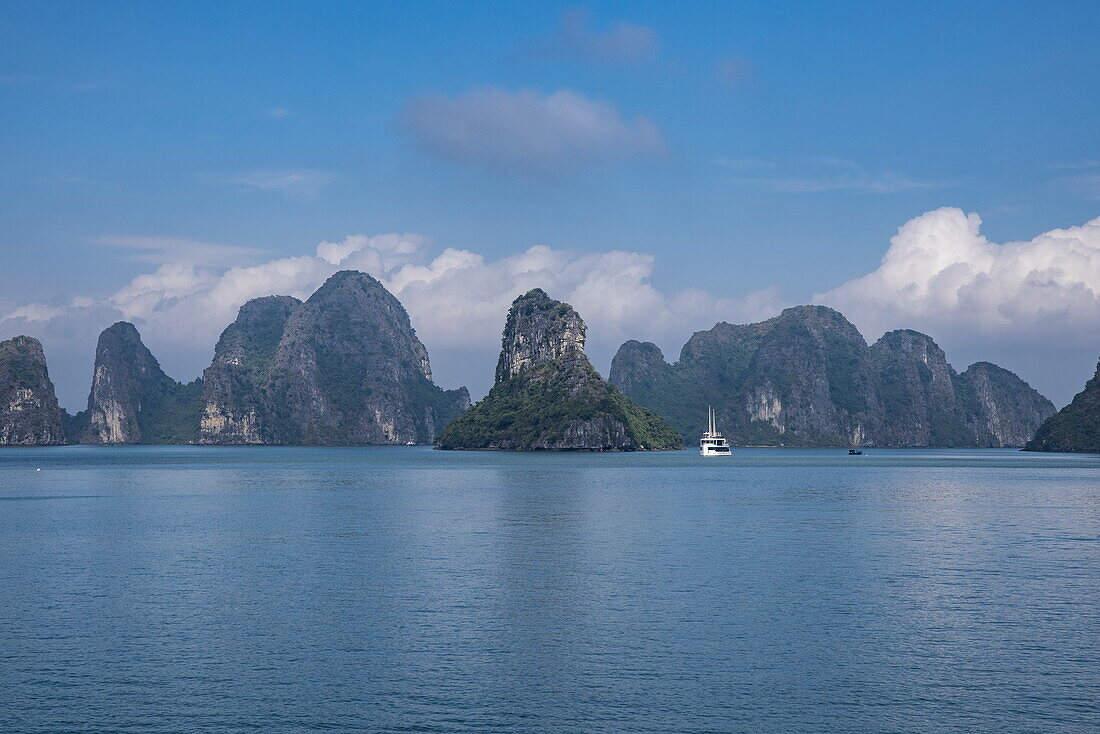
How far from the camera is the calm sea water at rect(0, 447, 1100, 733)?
34.8 meters

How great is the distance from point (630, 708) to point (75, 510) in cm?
9371

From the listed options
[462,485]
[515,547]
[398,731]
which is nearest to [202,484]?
[462,485]

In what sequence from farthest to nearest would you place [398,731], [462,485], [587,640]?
[462,485]
[587,640]
[398,731]

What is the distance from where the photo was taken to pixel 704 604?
52.1 metres

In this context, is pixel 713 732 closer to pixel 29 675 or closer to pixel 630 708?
pixel 630 708

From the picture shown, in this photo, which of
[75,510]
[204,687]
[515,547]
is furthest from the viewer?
[75,510]

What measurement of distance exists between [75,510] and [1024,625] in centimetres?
9862

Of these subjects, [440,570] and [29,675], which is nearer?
[29,675]

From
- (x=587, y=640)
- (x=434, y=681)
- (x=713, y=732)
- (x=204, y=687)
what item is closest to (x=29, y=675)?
(x=204, y=687)

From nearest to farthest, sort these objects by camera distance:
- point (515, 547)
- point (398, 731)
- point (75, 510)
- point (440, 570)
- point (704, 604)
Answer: point (398, 731), point (704, 604), point (440, 570), point (515, 547), point (75, 510)

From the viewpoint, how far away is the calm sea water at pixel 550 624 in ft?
114

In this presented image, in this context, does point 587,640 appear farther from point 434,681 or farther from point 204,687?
point 204,687

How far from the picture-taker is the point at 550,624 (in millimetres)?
47719

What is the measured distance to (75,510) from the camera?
110m
